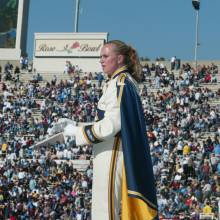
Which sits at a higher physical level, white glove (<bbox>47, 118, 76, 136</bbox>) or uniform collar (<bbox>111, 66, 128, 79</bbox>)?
uniform collar (<bbox>111, 66, 128, 79</bbox>)

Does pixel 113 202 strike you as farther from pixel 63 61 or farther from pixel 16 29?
pixel 16 29

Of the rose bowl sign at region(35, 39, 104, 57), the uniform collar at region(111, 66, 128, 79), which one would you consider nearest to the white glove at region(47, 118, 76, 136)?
the uniform collar at region(111, 66, 128, 79)

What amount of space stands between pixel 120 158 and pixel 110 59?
764 millimetres

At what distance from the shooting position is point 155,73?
116ft

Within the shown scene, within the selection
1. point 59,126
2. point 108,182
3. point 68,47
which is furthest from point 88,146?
point 108,182

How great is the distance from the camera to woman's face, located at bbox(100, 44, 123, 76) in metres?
5.13

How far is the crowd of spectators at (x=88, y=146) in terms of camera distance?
2203cm

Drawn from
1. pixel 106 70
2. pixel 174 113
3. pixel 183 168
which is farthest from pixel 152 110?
pixel 106 70

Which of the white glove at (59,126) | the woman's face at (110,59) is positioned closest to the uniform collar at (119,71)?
the woman's face at (110,59)

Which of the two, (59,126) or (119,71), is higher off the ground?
(119,71)

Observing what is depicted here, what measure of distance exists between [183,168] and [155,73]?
40.6 feet

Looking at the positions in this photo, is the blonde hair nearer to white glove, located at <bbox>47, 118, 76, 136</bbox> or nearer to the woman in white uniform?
the woman in white uniform

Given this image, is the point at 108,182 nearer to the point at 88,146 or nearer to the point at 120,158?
the point at 120,158

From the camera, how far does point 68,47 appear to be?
40.6 metres
